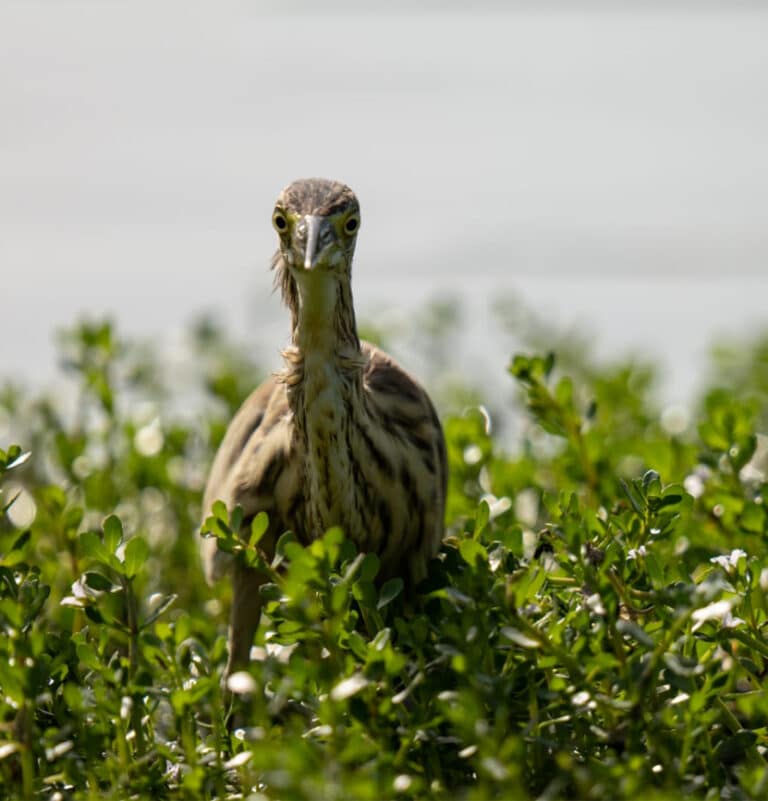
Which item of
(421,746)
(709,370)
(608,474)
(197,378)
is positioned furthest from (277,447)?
(709,370)

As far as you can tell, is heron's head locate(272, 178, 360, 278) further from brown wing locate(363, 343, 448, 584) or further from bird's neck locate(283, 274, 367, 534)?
brown wing locate(363, 343, 448, 584)

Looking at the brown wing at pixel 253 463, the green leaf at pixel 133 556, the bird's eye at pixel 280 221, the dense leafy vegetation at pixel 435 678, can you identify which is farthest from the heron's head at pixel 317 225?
the green leaf at pixel 133 556

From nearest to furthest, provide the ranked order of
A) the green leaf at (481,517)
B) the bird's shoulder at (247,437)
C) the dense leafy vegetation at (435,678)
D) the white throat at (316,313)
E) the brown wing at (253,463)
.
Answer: the dense leafy vegetation at (435,678) → the green leaf at (481,517) → the white throat at (316,313) → the brown wing at (253,463) → the bird's shoulder at (247,437)

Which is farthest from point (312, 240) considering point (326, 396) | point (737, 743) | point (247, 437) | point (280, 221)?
point (737, 743)

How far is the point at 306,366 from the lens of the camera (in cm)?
333

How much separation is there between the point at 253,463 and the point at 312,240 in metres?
0.64

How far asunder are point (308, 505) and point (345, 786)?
139cm

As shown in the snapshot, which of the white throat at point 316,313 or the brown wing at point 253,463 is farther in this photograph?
the brown wing at point 253,463

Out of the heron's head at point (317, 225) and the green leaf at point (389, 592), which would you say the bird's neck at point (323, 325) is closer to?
the heron's head at point (317, 225)

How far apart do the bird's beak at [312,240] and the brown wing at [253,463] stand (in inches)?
15.0

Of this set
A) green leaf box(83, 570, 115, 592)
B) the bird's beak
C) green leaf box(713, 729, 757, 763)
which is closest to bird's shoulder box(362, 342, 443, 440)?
the bird's beak

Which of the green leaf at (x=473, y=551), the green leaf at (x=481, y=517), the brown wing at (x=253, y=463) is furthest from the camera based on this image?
the brown wing at (x=253, y=463)

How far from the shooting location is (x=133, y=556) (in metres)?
2.64

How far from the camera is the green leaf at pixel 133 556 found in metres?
2.64
